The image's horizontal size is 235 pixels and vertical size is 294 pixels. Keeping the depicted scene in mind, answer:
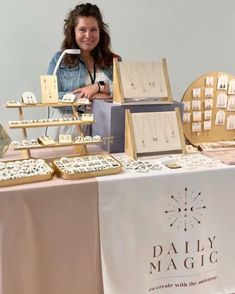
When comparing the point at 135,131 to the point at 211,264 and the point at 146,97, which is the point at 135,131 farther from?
the point at 211,264

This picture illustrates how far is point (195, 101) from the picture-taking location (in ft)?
5.24

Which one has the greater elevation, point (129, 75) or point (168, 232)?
point (129, 75)

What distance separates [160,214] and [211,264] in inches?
10.8

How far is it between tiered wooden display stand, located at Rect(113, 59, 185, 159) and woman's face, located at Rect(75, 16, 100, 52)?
305 millimetres

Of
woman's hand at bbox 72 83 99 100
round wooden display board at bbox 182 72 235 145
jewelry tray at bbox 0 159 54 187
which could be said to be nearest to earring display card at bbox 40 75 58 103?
woman's hand at bbox 72 83 99 100

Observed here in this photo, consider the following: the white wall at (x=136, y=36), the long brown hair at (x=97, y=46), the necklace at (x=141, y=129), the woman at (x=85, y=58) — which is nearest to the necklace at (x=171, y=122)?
the necklace at (x=141, y=129)

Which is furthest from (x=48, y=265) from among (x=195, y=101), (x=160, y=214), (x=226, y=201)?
Result: (x=195, y=101)

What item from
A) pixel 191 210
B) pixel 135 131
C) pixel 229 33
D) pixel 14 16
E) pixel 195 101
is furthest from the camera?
pixel 229 33

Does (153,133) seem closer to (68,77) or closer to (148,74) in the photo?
(148,74)

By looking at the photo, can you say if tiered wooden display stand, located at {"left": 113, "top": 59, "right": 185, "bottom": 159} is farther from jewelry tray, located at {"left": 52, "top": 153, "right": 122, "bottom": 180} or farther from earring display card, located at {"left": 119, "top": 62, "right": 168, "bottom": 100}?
jewelry tray, located at {"left": 52, "top": 153, "right": 122, "bottom": 180}

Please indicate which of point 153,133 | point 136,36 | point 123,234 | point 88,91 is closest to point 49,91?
point 88,91

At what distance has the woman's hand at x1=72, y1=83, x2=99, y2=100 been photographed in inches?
61.3

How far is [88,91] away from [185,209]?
2.16ft

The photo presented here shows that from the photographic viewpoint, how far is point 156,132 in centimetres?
137
